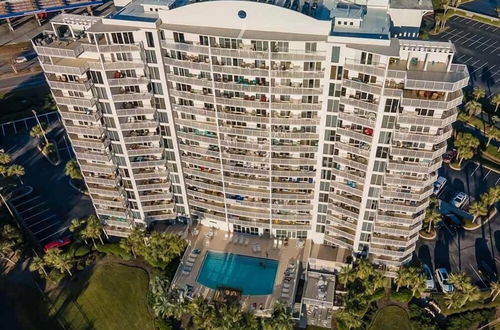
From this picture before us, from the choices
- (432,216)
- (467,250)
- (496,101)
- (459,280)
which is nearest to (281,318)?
(459,280)

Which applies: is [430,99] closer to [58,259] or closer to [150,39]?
[150,39]

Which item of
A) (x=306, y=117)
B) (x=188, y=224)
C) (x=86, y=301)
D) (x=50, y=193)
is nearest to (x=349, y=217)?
(x=306, y=117)

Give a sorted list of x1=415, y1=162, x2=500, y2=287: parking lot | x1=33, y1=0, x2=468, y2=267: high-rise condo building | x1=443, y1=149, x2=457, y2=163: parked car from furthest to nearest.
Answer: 1. x1=443, y1=149, x2=457, y2=163: parked car
2. x1=415, y1=162, x2=500, y2=287: parking lot
3. x1=33, y1=0, x2=468, y2=267: high-rise condo building

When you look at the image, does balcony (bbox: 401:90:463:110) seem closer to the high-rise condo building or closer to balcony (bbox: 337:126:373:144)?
the high-rise condo building

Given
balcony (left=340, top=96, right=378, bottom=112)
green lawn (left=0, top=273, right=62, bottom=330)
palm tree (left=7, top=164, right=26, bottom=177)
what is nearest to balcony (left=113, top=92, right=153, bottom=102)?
balcony (left=340, top=96, right=378, bottom=112)

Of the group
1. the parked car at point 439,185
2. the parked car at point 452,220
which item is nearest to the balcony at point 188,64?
the parked car at point 452,220

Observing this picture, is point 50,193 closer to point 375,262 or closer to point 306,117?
point 306,117

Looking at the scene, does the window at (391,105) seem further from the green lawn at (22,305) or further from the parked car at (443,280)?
the green lawn at (22,305)
